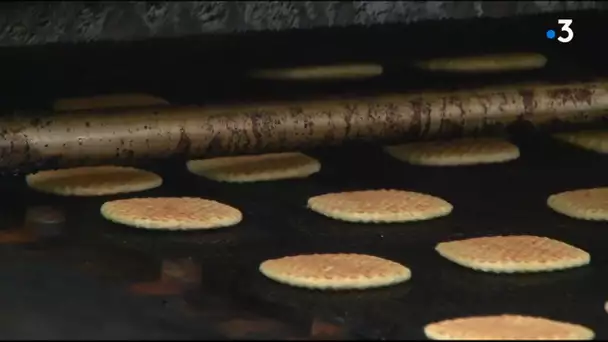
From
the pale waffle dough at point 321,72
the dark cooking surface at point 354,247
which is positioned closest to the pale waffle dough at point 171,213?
the dark cooking surface at point 354,247

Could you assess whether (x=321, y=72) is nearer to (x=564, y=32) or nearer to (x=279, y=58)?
(x=279, y=58)

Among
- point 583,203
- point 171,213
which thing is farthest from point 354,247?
point 583,203

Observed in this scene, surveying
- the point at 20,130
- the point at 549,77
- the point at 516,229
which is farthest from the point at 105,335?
the point at 549,77

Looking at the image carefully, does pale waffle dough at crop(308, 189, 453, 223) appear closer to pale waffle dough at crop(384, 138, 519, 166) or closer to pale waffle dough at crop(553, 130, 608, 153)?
pale waffle dough at crop(384, 138, 519, 166)

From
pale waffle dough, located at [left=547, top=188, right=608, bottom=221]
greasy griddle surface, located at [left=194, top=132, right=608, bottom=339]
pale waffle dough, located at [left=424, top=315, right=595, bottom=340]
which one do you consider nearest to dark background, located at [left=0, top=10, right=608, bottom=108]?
greasy griddle surface, located at [left=194, top=132, right=608, bottom=339]

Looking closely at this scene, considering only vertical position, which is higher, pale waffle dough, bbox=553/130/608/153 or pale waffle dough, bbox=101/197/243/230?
pale waffle dough, bbox=553/130/608/153

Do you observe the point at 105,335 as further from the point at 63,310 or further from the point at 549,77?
the point at 549,77
